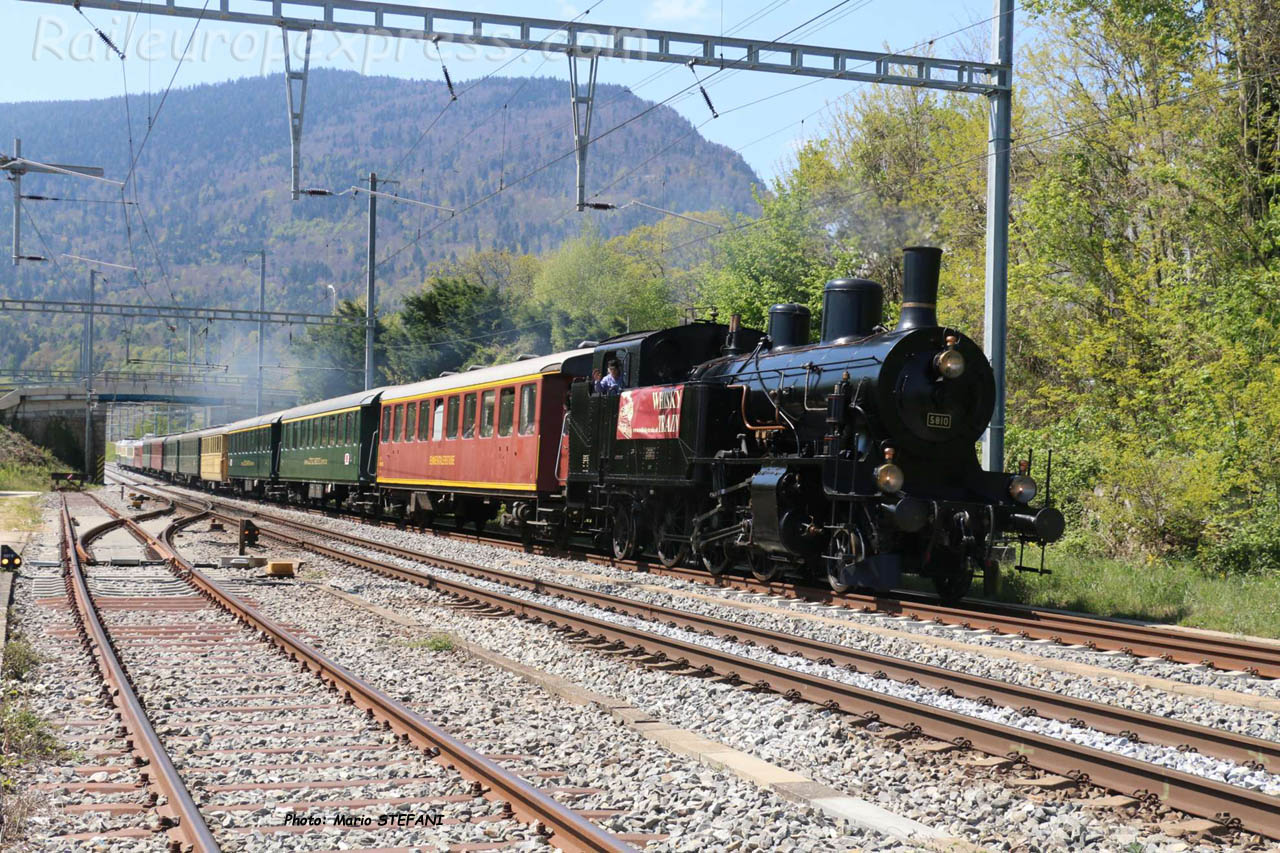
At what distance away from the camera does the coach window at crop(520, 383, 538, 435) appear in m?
18.5

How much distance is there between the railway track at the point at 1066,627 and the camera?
8.70 metres

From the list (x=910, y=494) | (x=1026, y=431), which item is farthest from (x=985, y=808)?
(x=1026, y=431)

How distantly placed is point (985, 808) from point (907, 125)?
30.8m

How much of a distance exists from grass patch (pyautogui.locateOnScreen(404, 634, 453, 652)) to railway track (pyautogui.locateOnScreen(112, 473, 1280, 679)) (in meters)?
4.28

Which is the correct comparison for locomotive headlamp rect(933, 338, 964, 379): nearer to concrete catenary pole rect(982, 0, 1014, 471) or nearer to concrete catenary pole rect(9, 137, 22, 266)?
concrete catenary pole rect(982, 0, 1014, 471)

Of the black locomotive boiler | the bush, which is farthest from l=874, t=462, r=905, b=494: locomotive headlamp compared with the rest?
the bush

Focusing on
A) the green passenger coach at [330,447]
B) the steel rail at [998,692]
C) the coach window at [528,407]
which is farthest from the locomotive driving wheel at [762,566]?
the green passenger coach at [330,447]

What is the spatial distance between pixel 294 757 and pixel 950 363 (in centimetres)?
800

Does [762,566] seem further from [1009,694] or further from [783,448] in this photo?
[1009,694]

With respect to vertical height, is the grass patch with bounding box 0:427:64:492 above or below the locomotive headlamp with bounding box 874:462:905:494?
below

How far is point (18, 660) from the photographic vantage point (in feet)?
27.4

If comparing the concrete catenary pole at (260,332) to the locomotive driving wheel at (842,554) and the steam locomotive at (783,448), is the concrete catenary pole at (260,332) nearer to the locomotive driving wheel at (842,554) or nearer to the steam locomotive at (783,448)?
the steam locomotive at (783,448)

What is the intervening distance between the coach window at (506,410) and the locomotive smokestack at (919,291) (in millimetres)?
8384

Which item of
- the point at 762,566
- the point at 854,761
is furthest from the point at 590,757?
the point at 762,566
